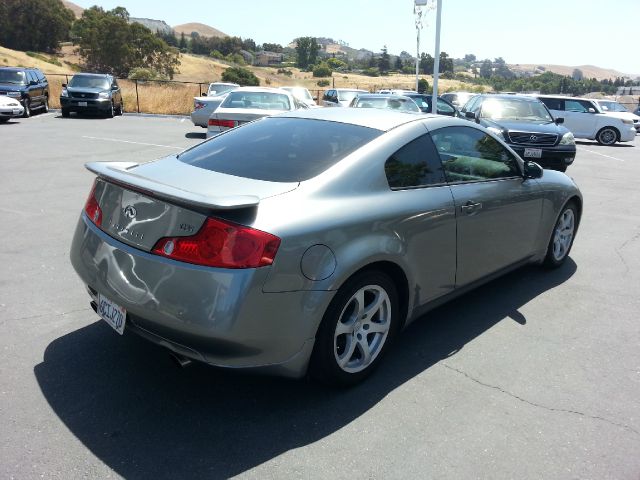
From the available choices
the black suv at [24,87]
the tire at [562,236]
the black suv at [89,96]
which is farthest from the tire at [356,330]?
the black suv at [89,96]

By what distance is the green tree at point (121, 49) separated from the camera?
57.9 metres

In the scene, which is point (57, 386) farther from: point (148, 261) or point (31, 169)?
point (31, 169)

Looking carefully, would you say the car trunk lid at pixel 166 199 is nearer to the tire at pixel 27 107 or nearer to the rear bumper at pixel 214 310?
the rear bumper at pixel 214 310

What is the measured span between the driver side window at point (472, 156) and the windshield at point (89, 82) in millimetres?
21017

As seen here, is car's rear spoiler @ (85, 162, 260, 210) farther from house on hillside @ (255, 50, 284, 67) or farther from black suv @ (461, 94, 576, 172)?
house on hillside @ (255, 50, 284, 67)

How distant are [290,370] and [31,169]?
28.7 ft

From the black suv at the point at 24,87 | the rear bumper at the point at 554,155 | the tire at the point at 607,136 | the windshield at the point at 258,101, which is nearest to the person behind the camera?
the rear bumper at the point at 554,155

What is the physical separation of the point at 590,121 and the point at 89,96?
18604 millimetres

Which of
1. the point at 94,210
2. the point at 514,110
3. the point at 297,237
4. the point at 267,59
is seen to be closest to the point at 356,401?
the point at 297,237

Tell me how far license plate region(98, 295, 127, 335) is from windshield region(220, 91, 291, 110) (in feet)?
33.1

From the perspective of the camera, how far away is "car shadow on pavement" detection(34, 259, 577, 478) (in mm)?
2674

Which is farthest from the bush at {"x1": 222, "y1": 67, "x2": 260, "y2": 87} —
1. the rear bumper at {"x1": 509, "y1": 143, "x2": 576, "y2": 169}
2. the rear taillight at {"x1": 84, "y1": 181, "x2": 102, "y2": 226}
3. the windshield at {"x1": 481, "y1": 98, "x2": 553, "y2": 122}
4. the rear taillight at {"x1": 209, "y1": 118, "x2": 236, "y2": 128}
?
the rear taillight at {"x1": 84, "y1": 181, "x2": 102, "y2": 226}

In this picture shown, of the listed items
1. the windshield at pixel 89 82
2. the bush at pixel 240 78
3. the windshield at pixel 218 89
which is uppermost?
the bush at pixel 240 78

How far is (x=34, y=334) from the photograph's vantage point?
3801mm
